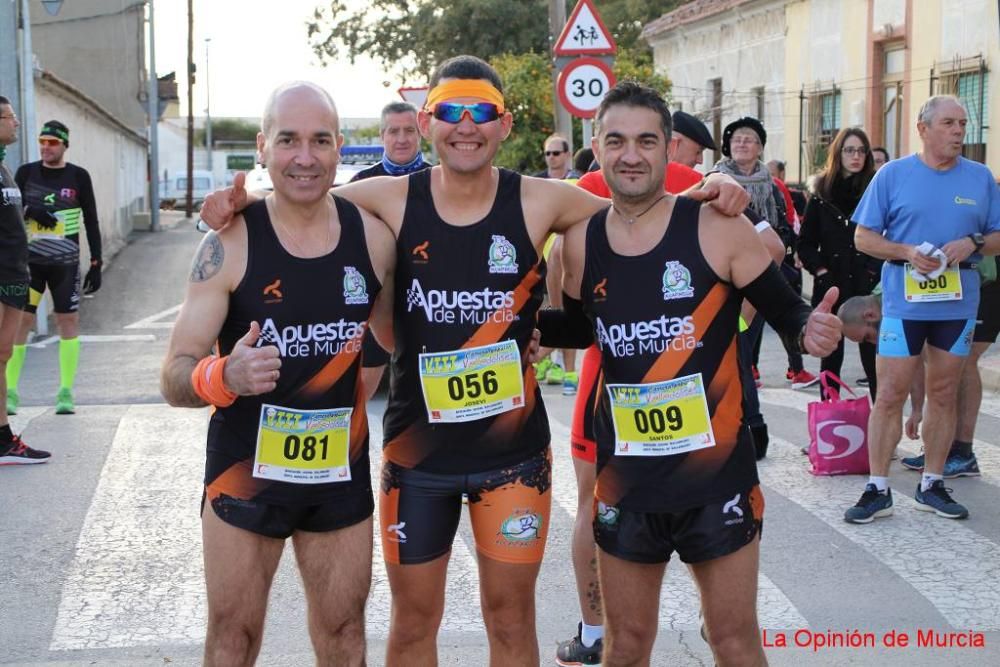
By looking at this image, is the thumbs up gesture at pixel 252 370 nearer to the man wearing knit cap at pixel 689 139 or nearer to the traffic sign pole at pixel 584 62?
the man wearing knit cap at pixel 689 139

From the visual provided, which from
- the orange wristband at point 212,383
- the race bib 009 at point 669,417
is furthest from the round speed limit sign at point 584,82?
the orange wristband at point 212,383

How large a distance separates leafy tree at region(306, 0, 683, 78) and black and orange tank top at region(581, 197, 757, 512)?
3751 cm

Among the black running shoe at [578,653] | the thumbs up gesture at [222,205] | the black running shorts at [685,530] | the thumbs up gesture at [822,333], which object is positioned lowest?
the black running shoe at [578,653]

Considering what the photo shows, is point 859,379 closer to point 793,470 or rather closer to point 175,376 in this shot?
point 793,470

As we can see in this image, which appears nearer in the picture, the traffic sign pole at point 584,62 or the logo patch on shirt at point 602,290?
the logo patch on shirt at point 602,290

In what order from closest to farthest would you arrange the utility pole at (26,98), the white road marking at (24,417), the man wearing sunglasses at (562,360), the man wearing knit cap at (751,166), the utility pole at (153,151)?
the man wearing knit cap at (751,166) → the white road marking at (24,417) → the man wearing sunglasses at (562,360) → the utility pole at (26,98) → the utility pole at (153,151)

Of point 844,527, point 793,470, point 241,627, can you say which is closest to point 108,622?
point 241,627

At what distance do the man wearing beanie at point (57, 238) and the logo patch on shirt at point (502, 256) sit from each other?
6634 millimetres

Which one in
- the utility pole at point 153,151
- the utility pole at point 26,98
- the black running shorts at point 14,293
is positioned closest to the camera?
the black running shorts at point 14,293

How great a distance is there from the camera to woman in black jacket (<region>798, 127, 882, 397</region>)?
374 inches

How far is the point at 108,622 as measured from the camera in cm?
543

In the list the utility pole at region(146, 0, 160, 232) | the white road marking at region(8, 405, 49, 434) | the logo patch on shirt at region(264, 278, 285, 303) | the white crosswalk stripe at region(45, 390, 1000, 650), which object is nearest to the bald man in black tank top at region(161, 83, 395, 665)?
the logo patch on shirt at region(264, 278, 285, 303)

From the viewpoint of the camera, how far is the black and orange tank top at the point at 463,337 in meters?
4.03

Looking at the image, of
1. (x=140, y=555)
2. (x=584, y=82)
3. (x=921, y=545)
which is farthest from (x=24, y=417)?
(x=921, y=545)
